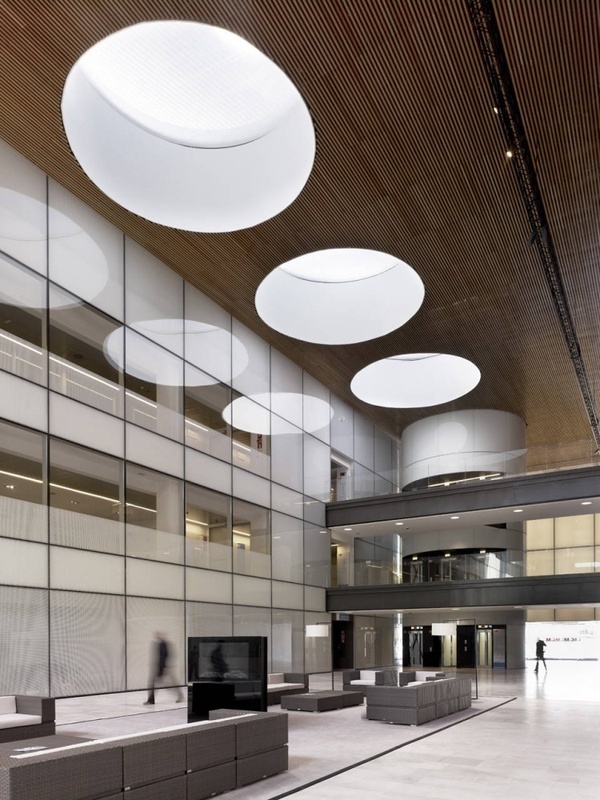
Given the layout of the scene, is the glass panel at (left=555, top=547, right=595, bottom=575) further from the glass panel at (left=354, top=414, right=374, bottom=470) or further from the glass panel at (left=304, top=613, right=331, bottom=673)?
the glass panel at (left=354, top=414, right=374, bottom=470)

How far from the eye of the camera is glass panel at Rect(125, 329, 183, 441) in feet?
59.4

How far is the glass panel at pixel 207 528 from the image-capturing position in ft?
64.8

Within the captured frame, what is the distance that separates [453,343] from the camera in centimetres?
2309

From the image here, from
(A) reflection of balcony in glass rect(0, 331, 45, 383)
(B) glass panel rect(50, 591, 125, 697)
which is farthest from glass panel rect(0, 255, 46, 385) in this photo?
(B) glass panel rect(50, 591, 125, 697)

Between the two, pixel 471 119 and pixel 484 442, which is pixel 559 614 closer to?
pixel 484 442

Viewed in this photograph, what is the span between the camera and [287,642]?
24.1 m

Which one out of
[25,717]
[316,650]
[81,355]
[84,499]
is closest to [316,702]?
[84,499]

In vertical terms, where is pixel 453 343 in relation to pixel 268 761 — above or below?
above

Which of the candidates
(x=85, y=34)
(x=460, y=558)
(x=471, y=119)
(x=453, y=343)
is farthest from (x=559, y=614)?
(x=85, y=34)

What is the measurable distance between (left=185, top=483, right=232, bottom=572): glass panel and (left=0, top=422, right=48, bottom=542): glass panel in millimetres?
5094

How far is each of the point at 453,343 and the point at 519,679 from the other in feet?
42.9

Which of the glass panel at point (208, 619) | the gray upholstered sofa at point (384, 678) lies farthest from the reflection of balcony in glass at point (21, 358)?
the gray upholstered sofa at point (384, 678)

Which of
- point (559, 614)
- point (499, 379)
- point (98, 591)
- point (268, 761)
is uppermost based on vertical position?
point (499, 379)

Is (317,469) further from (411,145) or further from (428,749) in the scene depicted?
(428,749)
